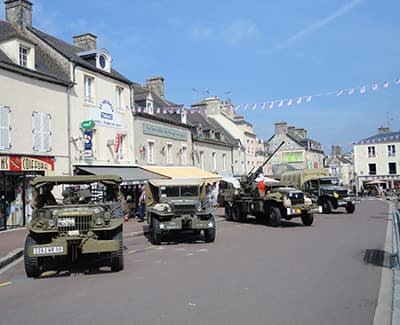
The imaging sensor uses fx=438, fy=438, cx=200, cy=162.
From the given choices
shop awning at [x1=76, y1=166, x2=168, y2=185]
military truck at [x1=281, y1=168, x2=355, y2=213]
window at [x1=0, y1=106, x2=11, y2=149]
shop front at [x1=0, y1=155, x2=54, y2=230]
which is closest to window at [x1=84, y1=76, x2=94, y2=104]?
shop awning at [x1=76, y1=166, x2=168, y2=185]

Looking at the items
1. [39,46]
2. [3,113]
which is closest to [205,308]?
[3,113]

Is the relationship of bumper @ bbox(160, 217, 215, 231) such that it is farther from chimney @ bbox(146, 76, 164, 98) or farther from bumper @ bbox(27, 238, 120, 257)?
chimney @ bbox(146, 76, 164, 98)

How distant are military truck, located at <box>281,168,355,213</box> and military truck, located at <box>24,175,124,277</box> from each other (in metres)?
15.8

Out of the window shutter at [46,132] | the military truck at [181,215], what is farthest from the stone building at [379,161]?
the military truck at [181,215]

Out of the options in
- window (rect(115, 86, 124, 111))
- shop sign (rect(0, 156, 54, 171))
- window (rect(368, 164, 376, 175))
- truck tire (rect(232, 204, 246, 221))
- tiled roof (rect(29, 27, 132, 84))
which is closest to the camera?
shop sign (rect(0, 156, 54, 171))

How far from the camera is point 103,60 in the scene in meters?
23.3

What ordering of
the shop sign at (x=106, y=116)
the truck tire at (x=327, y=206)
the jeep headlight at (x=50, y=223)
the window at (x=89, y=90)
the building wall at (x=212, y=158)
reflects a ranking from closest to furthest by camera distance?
the jeep headlight at (x=50, y=223) → the window at (x=89, y=90) → the shop sign at (x=106, y=116) → the truck tire at (x=327, y=206) → the building wall at (x=212, y=158)

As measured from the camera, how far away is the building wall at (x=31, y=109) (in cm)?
1709

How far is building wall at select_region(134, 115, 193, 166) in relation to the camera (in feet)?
83.4

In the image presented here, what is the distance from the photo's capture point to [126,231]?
16.2 meters

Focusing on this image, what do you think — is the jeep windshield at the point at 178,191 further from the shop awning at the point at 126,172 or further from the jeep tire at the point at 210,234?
the shop awning at the point at 126,172

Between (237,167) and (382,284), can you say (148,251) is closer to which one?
(382,284)

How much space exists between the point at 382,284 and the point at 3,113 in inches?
584

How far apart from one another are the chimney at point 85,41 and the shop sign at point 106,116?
5058mm
